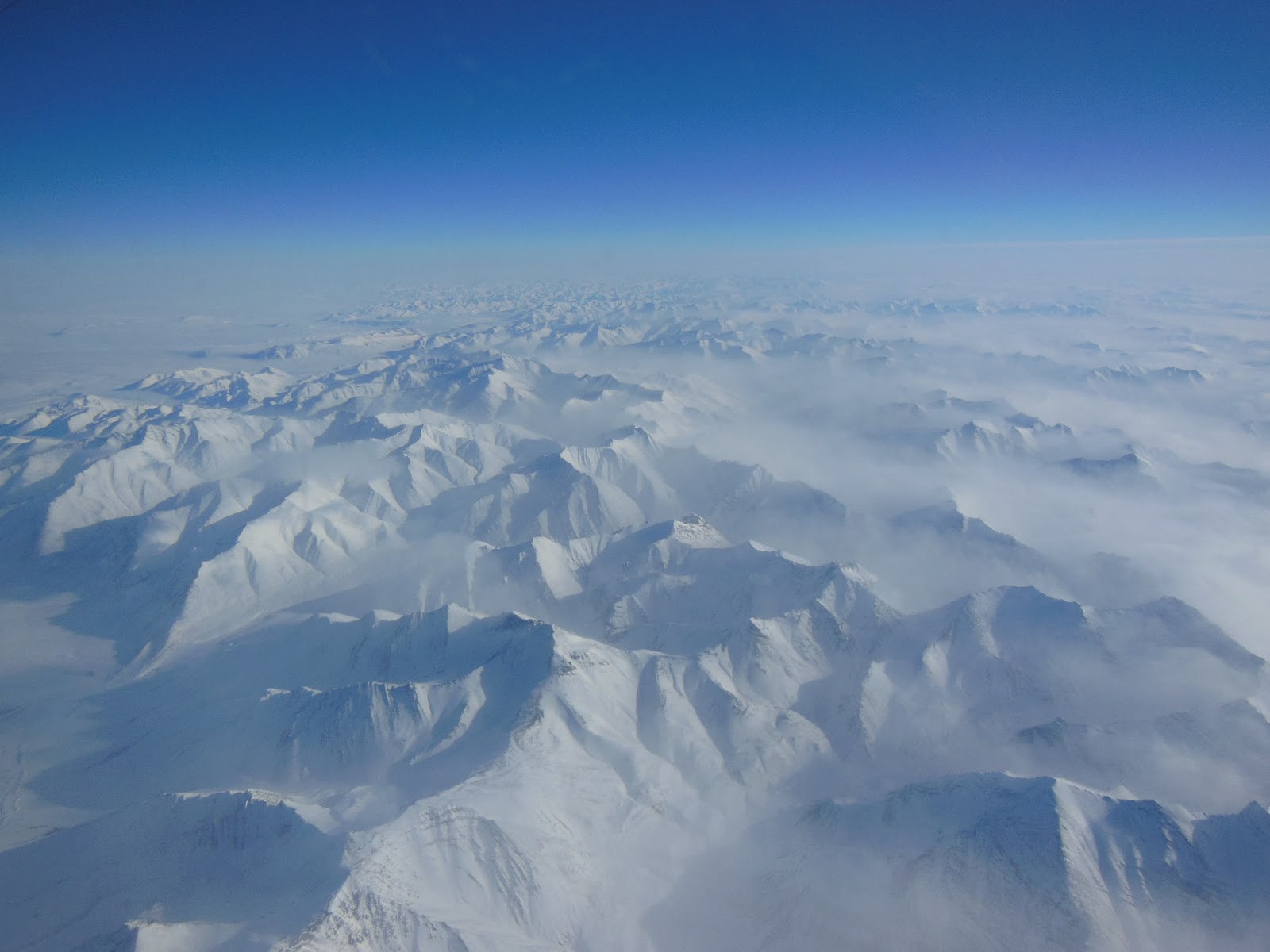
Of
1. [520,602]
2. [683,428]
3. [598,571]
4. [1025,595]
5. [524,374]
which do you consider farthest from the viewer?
[524,374]

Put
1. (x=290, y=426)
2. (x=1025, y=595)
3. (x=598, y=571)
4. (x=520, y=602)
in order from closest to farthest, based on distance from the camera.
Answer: (x=1025, y=595), (x=520, y=602), (x=598, y=571), (x=290, y=426)

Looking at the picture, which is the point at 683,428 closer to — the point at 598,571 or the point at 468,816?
the point at 598,571

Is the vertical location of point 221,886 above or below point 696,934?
above

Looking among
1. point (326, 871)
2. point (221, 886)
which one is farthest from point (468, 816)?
point (221, 886)

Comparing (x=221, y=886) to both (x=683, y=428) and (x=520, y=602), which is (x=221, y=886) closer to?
(x=520, y=602)

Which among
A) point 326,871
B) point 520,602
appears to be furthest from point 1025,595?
point 326,871

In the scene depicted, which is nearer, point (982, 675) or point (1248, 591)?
point (982, 675)
